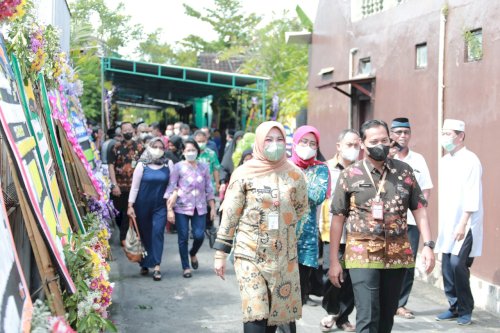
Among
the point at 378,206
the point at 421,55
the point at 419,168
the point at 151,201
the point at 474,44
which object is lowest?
the point at 151,201

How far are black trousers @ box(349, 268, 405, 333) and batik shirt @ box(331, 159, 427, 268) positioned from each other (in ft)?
0.23

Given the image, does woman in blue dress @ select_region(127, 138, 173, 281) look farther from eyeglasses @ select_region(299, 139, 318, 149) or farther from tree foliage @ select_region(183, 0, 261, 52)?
tree foliage @ select_region(183, 0, 261, 52)

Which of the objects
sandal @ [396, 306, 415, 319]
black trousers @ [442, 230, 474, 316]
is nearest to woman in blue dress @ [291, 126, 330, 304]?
sandal @ [396, 306, 415, 319]

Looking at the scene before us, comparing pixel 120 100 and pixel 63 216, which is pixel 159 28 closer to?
pixel 120 100

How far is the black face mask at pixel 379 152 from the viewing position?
5473 millimetres

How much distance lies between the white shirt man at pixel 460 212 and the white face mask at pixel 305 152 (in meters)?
1.66

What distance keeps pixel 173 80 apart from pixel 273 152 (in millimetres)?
19126

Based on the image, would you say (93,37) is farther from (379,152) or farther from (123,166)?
(379,152)

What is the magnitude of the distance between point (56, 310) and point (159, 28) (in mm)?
36054

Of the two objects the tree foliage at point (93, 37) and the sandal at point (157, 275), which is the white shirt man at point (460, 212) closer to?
the sandal at point (157, 275)

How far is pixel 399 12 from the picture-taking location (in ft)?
38.4

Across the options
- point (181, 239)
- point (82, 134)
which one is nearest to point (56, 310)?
point (82, 134)

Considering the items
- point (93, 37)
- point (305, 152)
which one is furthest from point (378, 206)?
Result: point (93, 37)

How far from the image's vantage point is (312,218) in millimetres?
6629
